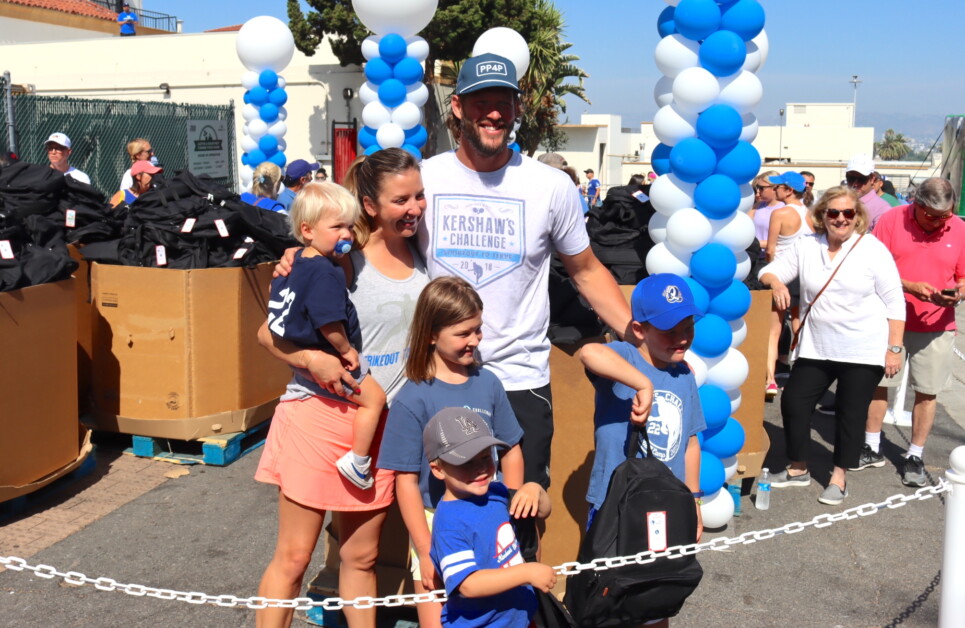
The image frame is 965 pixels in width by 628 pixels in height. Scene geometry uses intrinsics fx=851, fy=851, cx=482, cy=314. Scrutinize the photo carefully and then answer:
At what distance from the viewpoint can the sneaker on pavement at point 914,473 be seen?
5754 mm

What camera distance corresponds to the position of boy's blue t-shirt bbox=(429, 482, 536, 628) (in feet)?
8.24

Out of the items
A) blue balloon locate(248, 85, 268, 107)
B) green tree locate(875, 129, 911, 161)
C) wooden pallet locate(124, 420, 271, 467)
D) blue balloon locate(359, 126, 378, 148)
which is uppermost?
green tree locate(875, 129, 911, 161)

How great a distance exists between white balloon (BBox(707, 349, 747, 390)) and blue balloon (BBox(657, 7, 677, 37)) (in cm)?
194

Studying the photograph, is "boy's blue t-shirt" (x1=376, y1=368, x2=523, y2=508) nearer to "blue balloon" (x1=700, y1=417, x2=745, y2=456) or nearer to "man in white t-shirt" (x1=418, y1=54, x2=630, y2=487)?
"man in white t-shirt" (x1=418, y1=54, x2=630, y2=487)

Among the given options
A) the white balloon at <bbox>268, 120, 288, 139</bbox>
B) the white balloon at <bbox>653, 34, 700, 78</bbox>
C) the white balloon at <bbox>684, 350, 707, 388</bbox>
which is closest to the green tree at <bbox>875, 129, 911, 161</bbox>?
the white balloon at <bbox>268, 120, 288, 139</bbox>

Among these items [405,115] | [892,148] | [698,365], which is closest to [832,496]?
[698,365]

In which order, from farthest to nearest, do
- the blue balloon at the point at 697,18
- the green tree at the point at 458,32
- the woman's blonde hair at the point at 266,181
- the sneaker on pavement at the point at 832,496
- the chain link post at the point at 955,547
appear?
the green tree at the point at 458,32, the woman's blonde hair at the point at 266,181, the sneaker on pavement at the point at 832,496, the blue balloon at the point at 697,18, the chain link post at the point at 955,547

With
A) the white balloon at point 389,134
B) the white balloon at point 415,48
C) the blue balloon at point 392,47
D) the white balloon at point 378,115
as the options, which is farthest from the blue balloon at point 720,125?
the white balloon at point 415,48

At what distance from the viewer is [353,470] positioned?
2977 mm

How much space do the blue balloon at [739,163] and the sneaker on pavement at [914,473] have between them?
255 centimetres

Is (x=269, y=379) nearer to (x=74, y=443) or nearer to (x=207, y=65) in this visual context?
(x=74, y=443)

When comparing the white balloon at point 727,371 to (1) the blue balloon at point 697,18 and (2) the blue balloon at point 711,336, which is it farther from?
(1) the blue balloon at point 697,18

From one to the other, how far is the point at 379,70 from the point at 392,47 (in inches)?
14.5

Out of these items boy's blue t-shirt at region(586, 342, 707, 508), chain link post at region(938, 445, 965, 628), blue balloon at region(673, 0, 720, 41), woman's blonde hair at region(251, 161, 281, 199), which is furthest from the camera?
woman's blonde hair at region(251, 161, 281, 199)
